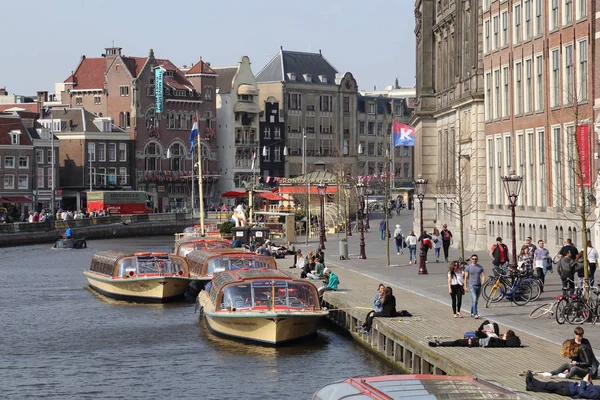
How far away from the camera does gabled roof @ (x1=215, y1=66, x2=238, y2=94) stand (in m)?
184

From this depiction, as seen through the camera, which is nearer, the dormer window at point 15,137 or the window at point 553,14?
the window at point 553,14

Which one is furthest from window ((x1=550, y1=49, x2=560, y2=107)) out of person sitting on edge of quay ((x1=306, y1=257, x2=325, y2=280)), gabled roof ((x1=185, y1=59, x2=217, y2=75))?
gabled roof ((x1=185, y1=59, x2=217, y2=75))

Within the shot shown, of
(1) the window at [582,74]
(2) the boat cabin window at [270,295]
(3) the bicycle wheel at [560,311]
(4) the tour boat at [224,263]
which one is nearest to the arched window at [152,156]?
(4) the tour boat at [224,263]

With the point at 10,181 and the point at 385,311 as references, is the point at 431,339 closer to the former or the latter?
the point at 385,311

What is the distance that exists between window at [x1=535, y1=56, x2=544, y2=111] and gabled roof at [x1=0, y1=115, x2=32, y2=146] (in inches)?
3783

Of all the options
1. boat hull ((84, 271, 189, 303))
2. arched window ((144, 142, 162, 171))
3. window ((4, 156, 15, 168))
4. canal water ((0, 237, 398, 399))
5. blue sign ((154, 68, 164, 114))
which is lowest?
canal water ((0, 237, 398, 399))

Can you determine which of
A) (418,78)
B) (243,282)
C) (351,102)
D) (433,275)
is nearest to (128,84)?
(351,102)

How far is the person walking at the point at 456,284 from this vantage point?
37.6 metres

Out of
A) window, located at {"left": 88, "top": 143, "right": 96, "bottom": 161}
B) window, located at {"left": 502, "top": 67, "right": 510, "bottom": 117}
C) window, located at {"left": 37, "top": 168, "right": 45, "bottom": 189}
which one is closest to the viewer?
window, located at {"left": 502, "top": 67, "right": 510, "bottom": 117}

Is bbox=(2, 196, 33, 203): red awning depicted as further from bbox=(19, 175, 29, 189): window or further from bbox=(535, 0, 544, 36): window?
bbox=(535, 0, 544, 36): window

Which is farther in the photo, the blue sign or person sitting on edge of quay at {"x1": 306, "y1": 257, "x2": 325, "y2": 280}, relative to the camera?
the blue sign

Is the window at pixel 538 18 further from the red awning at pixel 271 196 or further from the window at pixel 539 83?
the red awning at pixel 271 196

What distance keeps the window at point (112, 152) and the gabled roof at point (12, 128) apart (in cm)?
1572

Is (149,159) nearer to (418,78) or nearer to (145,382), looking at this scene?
(418,78)
